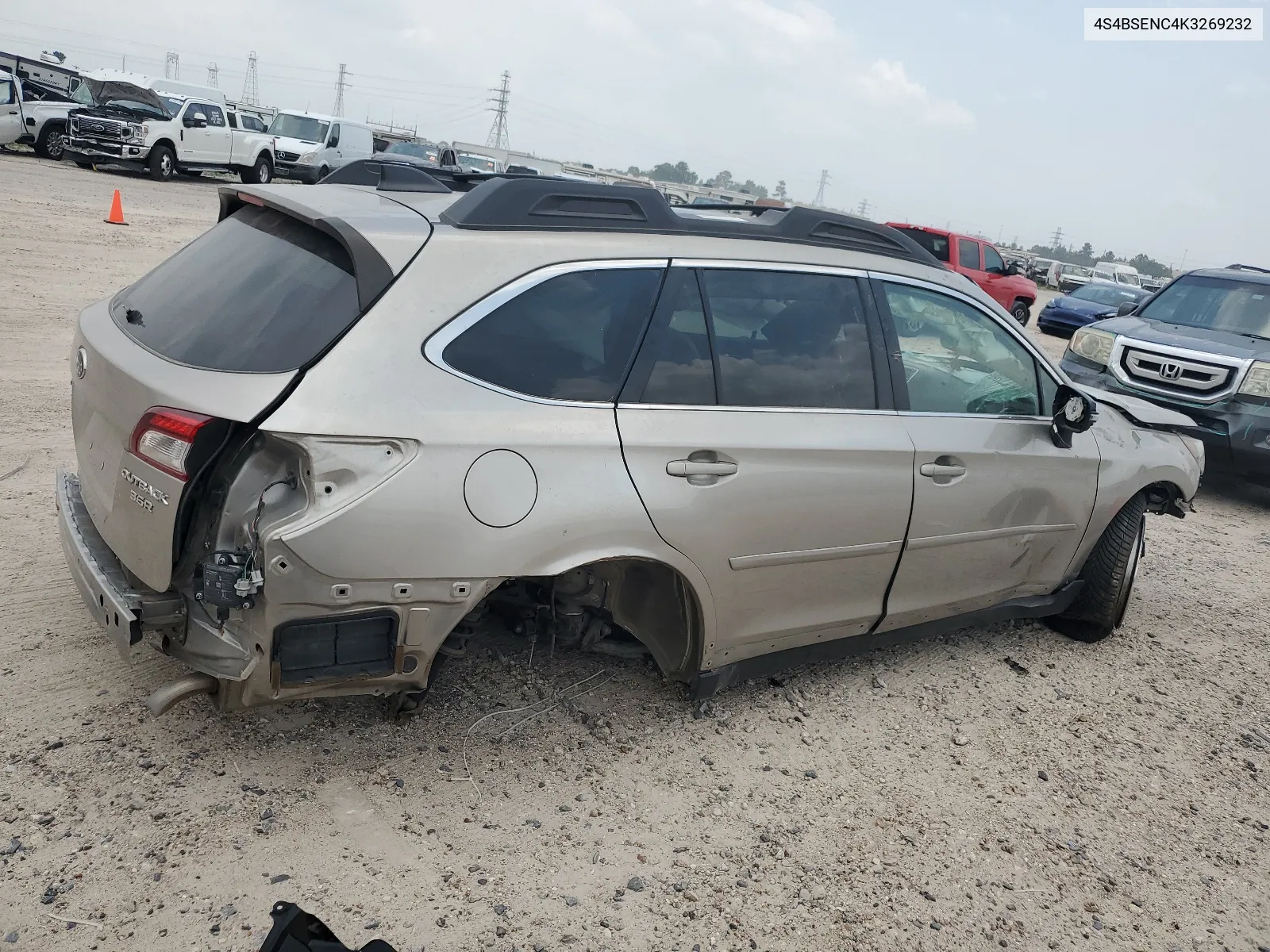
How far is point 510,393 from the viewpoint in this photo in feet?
9.77

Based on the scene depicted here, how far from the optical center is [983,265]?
65.9 feet

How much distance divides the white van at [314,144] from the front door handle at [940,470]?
25.4 meters

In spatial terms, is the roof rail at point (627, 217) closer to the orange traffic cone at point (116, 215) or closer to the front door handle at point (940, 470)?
the front door handle at point (940, 470)

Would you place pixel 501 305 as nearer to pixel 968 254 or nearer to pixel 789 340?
pixel 789 340

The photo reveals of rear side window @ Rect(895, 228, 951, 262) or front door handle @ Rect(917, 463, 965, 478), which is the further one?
rear side window @ Rect(895, 228, 951, 262)

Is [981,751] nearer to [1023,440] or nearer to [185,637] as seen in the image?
[1023,440]

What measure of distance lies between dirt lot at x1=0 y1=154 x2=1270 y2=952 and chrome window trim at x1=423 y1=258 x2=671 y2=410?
1260 mm

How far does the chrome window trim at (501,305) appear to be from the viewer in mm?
2902

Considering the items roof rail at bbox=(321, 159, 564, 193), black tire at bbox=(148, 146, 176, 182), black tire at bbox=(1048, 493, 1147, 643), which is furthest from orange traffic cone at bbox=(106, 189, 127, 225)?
black tire at bbox=(1048, 493, 1147, 643)

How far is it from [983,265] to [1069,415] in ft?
56.2

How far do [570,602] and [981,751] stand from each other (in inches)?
68.7

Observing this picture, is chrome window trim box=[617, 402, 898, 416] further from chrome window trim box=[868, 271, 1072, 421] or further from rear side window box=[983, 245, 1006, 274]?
rear side window box=[983, 245, 1006, 274]

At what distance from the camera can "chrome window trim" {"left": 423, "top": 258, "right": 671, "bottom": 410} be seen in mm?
2902

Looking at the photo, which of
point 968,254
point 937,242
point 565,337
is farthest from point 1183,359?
point 968,254
